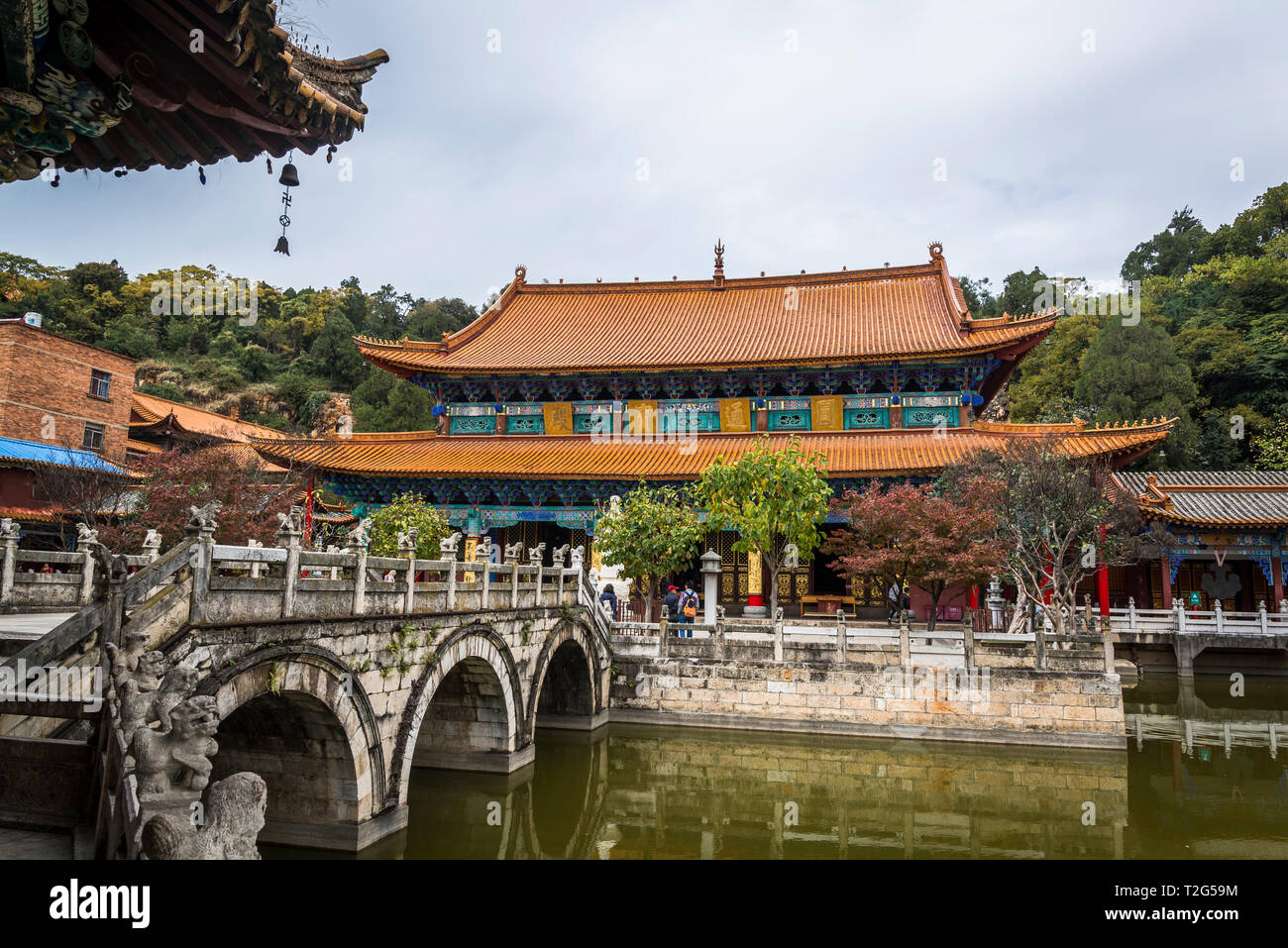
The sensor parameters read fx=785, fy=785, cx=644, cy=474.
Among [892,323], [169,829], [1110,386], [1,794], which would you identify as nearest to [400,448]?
[892,323]

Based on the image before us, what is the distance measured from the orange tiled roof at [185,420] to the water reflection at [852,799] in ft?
83.4

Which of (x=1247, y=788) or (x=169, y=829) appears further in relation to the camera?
(x=1247, y=788)

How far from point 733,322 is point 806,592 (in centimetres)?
1097

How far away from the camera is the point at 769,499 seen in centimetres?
1948

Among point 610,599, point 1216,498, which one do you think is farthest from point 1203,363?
point 610,599

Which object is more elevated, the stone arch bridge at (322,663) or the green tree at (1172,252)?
the green tree at (1172,252)

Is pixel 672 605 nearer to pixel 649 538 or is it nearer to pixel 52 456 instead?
pixel 649 538

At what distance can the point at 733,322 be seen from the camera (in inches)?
1160

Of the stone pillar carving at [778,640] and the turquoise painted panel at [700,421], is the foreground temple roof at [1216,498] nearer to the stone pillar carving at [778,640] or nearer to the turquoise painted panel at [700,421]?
the turquoise painted panel at [700,421]

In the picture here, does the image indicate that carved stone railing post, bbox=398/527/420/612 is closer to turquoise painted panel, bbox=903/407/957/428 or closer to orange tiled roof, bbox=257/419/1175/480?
orange tiled roof, bbox=257/419/1175/480

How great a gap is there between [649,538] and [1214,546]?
18323 millimetres

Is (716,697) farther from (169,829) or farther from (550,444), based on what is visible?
(169,829)

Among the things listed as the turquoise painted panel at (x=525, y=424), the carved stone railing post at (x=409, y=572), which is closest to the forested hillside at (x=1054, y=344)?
the turquoise painted panel at (x=525, y=424)

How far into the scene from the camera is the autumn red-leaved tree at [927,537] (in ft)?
59.2
